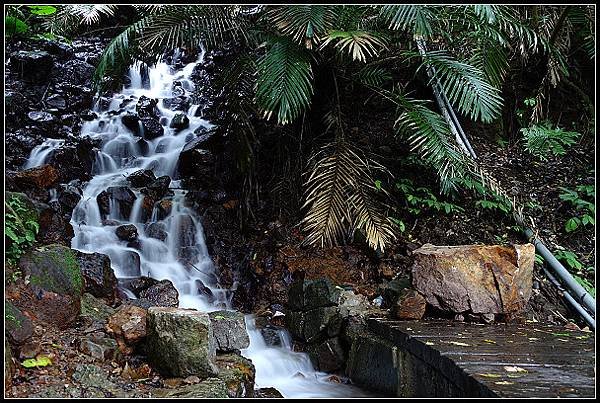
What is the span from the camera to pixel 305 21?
431 centimetres

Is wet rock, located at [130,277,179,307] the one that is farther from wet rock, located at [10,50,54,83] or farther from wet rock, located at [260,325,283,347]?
wet rock, located at [10,50,54,83]

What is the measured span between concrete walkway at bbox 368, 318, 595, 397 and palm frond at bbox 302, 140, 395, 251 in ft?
3.49

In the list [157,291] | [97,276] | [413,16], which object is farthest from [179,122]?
[413,16]

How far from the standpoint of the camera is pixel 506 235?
5.22m

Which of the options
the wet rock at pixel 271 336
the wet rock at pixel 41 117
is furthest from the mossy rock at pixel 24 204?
the wet rock at pixel 41 117

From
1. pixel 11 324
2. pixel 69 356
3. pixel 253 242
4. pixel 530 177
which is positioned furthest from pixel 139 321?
pixel 530 177

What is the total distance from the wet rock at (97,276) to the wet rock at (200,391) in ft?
5.21

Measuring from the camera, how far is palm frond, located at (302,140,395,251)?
4.80 metres

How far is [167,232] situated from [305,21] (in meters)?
3.07

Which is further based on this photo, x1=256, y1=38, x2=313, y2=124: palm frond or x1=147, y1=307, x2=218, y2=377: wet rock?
x1=256, y1=38, x2=313, y2=124: palm frond

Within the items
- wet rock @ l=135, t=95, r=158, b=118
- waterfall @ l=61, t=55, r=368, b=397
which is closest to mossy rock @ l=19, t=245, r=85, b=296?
waterfall @ l=61, t=55, r=368, b=397

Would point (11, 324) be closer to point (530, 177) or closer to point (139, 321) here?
point (139, 321)

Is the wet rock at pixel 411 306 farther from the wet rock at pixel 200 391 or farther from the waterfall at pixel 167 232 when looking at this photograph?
the wet rock at pixel 200 391

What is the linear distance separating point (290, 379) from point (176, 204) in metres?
3.04
